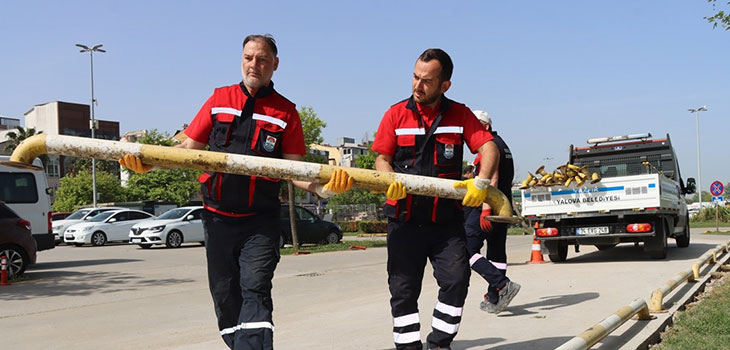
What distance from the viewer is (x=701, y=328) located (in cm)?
538

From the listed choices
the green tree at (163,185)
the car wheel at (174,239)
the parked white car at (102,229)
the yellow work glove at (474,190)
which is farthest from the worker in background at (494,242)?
the green tree at (163,185)

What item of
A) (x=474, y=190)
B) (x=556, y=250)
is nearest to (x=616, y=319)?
(x=474, y=190)

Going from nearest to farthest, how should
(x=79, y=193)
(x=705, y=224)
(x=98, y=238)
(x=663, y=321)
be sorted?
(x=663, y=321) < (x=98, y=238) < (x=705, y=224) < (x=79, y=193)

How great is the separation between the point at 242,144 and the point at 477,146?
1497mm

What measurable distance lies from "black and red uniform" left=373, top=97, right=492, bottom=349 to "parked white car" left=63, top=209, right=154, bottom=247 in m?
24.0

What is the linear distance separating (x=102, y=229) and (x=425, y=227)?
80.1 feet

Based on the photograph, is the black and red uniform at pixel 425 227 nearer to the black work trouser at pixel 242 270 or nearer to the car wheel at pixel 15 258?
the black work trouser at pixel 242 270

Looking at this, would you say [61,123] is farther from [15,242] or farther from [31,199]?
[15,242]

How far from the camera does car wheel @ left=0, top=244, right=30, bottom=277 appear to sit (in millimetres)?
12531

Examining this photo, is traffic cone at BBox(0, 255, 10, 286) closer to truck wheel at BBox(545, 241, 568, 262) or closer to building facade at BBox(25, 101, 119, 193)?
truck wheel at BBox(545, 241, 568, 262)

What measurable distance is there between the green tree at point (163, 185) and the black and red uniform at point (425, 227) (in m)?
46.5

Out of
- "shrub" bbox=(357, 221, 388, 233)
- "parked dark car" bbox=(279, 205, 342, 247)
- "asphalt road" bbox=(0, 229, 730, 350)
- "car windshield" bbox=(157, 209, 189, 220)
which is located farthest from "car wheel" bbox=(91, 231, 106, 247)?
"shrub" bbox=(357, 221, 388, 233)

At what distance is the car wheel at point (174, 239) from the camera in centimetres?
2269

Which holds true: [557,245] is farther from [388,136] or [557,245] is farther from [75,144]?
[75,144]
